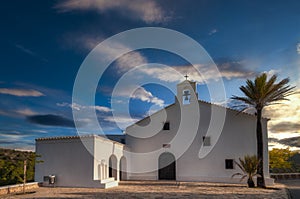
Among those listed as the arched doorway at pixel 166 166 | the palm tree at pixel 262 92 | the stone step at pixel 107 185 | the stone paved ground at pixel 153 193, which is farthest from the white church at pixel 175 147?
the stone paved ground at pixel 153 193

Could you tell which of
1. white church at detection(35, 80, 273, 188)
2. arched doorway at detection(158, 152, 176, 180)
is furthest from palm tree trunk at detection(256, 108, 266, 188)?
arched doorway at detection(158, 152, 176, 180)

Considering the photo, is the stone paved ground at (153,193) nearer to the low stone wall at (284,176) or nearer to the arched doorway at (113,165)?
the arched doorway at (113,165)

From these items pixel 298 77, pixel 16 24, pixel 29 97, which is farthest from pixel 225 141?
pixel 16 24

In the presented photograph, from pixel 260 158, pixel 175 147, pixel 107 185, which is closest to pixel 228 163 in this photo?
pixel 260 158

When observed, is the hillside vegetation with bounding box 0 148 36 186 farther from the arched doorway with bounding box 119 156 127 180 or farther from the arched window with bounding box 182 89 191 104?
the arched window with bounding box 182 89 191 104

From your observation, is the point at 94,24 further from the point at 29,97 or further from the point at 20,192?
the point at 20,192

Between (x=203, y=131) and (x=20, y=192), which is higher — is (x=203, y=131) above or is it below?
above

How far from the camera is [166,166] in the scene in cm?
2062

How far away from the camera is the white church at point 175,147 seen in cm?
1606

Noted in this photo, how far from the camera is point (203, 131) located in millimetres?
19891

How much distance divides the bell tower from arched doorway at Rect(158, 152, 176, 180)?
13.5 feet

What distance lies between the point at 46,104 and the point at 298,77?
14.7 meters

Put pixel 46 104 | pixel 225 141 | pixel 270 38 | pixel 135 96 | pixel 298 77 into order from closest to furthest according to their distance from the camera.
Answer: pixel 270 38 < pixel 298 77 < pixel 46 104 < pixel 225 141 < pixel 135 96

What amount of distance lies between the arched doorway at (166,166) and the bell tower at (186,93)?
4124 mm
